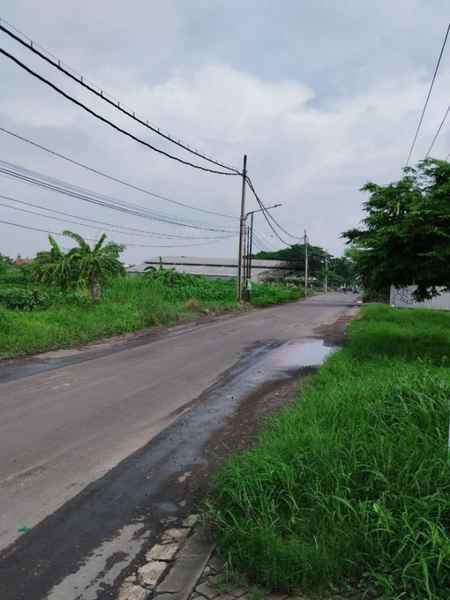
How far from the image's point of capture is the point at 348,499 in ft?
10.9

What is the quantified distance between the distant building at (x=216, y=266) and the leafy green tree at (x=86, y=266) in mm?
52728

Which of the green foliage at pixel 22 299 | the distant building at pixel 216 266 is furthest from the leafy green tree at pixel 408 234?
the distant building at pixel 216 266

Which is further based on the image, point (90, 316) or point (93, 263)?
point (93, 263)

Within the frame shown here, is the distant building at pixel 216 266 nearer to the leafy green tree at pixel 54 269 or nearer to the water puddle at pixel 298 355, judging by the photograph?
the leafy green tree at pixel 54 269

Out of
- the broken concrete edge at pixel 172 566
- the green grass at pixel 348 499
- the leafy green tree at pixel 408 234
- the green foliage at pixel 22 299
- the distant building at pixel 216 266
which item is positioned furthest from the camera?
the distant building at pixel 216 266

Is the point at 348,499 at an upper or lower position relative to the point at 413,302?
lower

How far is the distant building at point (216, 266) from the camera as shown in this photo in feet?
254

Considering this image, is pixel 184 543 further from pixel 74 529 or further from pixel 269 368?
pixel 269 368

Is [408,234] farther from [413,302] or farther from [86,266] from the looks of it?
[413,302]

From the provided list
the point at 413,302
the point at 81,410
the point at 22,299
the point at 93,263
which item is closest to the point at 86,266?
the point at 93,263

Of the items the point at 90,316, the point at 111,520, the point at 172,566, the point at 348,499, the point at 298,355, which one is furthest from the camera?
the point at 90,316

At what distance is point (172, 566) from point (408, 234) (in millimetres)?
6946


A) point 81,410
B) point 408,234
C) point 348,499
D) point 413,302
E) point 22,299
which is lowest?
point 81,410

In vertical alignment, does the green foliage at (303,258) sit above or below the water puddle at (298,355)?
above
